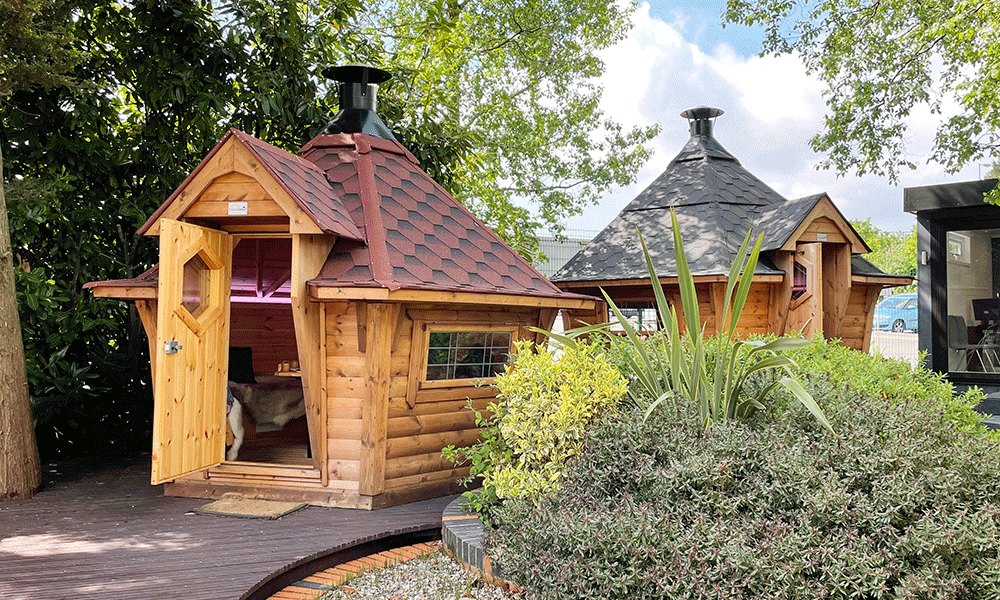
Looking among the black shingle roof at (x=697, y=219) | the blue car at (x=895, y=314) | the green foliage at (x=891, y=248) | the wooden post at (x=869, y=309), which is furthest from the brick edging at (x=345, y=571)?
the green foliage at (x=891, y=248)

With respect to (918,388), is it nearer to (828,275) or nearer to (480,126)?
(828,275)

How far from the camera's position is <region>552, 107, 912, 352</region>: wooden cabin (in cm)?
898

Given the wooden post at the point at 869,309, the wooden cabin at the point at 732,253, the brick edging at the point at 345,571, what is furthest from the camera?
the wooden post at the point at 869,309

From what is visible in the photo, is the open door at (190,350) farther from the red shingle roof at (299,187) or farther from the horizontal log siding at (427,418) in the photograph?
the horizontal log siding at (427,418)

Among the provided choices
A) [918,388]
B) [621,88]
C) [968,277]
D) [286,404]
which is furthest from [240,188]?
[621,88]

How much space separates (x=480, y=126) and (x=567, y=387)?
41.8ft

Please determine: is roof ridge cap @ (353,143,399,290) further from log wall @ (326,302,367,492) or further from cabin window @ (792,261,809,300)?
cabin window @ (792,261,809,300)

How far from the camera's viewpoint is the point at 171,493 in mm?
5887

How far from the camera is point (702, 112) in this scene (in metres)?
11.7

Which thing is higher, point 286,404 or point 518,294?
point 518,294

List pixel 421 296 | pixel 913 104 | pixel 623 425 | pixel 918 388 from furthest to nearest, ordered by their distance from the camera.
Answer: pixel 913 104
pixel 421 296
pixel 918 388
pixel 623 425

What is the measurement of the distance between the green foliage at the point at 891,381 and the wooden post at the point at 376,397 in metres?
2.92

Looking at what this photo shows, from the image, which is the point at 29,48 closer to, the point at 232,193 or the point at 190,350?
the point at 232,193

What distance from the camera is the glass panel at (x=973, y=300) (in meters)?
9.76
